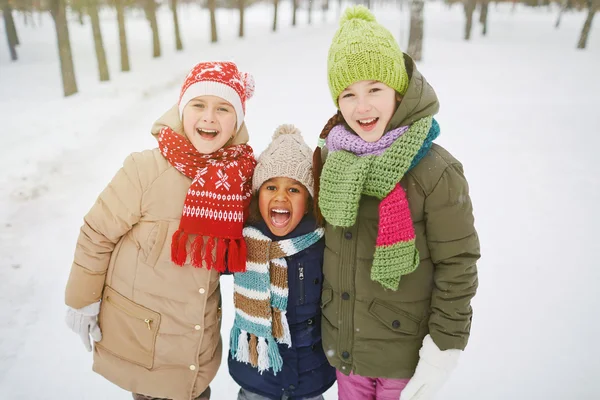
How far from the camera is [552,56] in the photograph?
43.0 feet

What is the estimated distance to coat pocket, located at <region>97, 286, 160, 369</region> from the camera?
6.72 feet

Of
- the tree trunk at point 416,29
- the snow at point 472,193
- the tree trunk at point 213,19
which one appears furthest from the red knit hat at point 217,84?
the tree trunk at point 213,19

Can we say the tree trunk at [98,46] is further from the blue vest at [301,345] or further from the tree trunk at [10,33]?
the blue vest at [301,345]

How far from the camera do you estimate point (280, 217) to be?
206 centimetres

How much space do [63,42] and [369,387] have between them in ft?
38.0

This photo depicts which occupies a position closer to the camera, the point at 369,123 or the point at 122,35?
the point at 369,123

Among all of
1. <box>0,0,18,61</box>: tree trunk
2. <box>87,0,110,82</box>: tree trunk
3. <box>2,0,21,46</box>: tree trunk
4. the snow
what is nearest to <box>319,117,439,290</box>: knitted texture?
the snow

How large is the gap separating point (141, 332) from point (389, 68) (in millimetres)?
1742

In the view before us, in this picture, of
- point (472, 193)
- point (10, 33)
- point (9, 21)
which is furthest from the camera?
point (10, 33)

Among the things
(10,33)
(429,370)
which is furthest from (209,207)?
(10,33)

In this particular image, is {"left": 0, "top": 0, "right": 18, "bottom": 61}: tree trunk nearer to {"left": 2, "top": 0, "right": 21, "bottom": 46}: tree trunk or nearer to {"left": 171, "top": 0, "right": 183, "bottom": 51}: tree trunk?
{"left": 2, "top": 0, "right": 21, "bottom": 46}: tree trunk

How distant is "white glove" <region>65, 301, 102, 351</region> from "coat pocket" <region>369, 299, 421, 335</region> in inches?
55.2

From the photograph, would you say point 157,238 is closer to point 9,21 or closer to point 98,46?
point 98,46

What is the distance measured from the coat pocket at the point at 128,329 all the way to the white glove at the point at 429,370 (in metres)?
1.26
